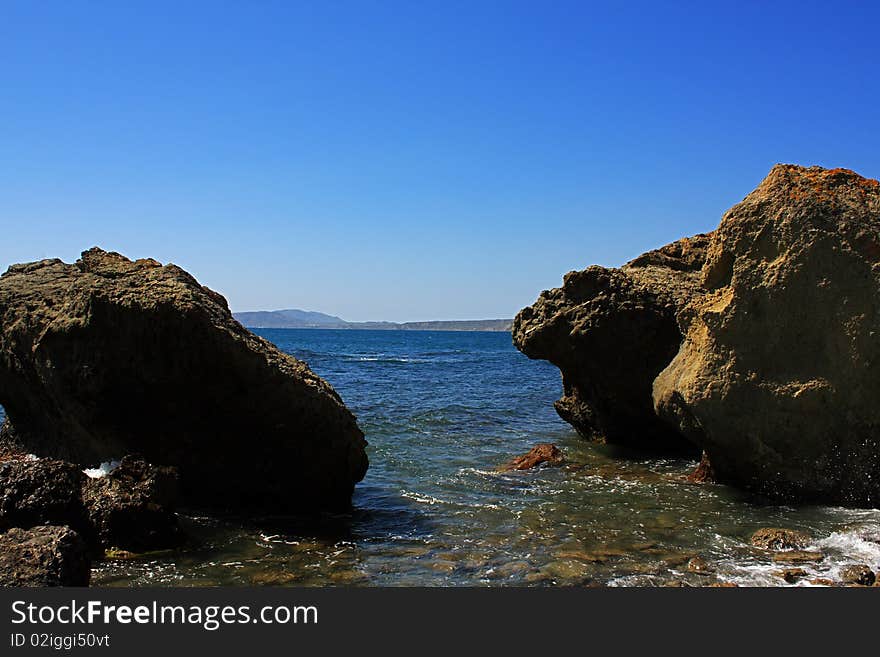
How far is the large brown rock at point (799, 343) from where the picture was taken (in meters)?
10.8

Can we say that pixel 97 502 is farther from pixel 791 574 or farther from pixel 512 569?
pixel 791 574

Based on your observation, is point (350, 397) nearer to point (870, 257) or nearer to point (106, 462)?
point (106, 462)

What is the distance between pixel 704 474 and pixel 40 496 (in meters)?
10.7

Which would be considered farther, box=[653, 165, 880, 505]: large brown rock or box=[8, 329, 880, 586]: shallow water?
box=[653, 165, 880, 505]: large brown rock

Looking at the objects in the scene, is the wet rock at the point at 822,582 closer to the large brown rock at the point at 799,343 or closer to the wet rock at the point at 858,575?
the wet rock at the point at 858,575

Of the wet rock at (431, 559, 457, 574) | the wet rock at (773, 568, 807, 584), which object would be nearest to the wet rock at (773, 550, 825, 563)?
the wet rock at (773, 568, 807, 584)

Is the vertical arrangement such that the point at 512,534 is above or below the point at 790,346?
below

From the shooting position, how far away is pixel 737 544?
9570mm

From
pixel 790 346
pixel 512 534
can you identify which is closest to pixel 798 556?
pixel 790 346

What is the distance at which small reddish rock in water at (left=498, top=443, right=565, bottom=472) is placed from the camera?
15344mm

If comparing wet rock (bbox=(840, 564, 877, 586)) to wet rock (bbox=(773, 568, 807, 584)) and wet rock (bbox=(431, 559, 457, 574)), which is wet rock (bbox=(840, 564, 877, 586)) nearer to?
wet rock (bbox=(773, 568, 807, 584))

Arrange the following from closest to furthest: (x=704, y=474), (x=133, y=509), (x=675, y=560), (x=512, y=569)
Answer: (x=512, y=569), (x=675, y=560), (x=133, y=509), (x=704, y=474)

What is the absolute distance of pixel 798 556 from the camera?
29.4 ft

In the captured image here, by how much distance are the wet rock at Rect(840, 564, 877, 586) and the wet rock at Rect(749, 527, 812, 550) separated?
109 centimetres
